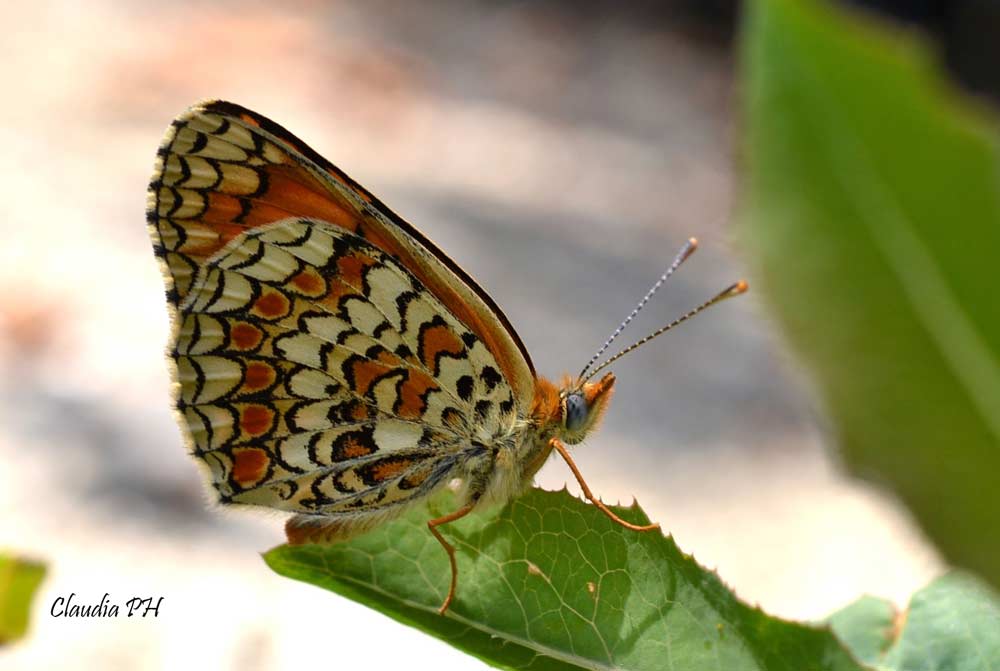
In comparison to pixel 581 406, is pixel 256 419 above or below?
below

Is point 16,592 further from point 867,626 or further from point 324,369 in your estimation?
point 867,626

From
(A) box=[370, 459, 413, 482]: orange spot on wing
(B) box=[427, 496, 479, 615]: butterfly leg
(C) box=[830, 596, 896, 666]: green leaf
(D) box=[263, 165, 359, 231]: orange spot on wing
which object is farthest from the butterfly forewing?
(C) box=[830, 596, 896, 666]: green leaf

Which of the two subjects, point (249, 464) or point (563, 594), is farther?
point (249, 464)

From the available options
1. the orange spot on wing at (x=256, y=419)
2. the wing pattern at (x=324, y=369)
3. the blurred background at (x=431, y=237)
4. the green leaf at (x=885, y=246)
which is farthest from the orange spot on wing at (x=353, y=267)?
the green leaf at (x=885, y=246)

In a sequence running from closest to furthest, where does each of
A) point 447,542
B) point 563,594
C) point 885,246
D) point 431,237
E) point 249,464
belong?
point 885,246, point 563,594, point 447,542, point 249,464, point 431,237

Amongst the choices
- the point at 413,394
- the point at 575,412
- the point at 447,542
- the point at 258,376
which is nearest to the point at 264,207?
the point at 258,376

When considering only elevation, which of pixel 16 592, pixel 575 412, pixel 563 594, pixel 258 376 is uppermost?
pixel 575 412
